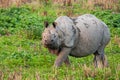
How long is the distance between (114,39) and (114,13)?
164 inches

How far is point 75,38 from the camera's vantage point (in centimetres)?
1083

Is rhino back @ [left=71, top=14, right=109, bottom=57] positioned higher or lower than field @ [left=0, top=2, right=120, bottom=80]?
higher

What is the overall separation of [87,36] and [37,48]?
262 centimetres

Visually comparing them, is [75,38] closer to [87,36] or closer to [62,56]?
[87,36]

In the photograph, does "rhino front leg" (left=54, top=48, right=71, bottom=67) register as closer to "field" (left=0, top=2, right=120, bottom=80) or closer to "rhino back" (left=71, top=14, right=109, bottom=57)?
"field" (left=0, top=2, right=120, bottom=80)

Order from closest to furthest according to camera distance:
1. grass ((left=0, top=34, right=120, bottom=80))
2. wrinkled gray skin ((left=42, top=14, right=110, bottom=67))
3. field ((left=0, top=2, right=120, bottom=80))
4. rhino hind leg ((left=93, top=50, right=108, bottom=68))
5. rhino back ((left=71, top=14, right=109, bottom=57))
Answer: grass ((left=0, top=34, right=120, bottom=80)), field ((left=0, top=2, right=120, bottom=80)), wrinkled gray skin ((left=42, top=14, right=110, bottom=67)), rhino back ((left=71, top=14, right=109, bottom=57)), rhino hind leg ((left=93, top=50, right=108, bottom=68))

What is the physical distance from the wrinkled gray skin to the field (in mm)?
273

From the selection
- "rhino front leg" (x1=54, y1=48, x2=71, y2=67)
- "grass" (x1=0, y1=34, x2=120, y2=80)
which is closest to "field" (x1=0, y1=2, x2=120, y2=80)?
"grass" (x1=0, y1=34, x2=120, y2=80)

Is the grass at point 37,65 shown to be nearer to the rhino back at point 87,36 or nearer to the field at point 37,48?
the field at point 37,48

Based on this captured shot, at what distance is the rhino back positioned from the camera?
11.0 meters

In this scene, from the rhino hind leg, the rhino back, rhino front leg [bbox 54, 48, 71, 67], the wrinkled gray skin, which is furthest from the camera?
the rhino hind leg

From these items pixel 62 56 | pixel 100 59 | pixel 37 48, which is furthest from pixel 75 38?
pixel 37 48

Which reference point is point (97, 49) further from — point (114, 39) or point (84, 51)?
point (114, 39)

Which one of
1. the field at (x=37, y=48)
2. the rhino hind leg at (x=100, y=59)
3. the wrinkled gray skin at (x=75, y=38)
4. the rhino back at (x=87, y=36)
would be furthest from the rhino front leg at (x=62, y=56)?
the rhino hind leg at (x=100, y=59)
